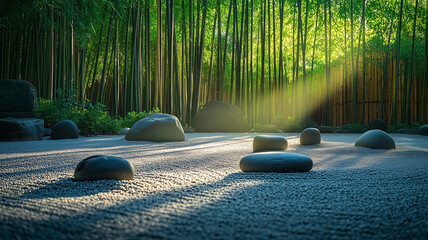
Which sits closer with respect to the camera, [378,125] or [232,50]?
[378,125]

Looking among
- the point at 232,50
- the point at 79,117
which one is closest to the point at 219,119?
the point at 232,50

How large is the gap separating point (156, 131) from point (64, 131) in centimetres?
143

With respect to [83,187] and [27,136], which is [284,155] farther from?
[27,136]

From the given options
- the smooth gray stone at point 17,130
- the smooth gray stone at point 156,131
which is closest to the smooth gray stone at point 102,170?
the smooth gray stone at point 156,131

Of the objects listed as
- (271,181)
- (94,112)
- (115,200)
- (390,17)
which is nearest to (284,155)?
(271,181)

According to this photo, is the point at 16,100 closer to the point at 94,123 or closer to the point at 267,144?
the point at 94,123

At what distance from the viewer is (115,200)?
111cm

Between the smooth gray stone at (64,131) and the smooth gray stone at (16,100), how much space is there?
2.50 ft

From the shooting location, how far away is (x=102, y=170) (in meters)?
1.47

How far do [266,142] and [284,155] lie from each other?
1.12 m

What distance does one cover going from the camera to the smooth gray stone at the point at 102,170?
1453mm

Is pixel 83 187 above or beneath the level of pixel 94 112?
beneath

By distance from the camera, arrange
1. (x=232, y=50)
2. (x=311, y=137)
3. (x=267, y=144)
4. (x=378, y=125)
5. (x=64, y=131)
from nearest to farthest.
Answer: (x=267, y=144) → (x=311, y=137) → (x=64, y=131) → (x=378, y=125) → (x=232, y=50)

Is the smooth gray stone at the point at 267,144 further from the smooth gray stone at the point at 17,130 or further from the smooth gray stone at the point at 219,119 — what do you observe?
the smooth gray stone at the point at 219,119
